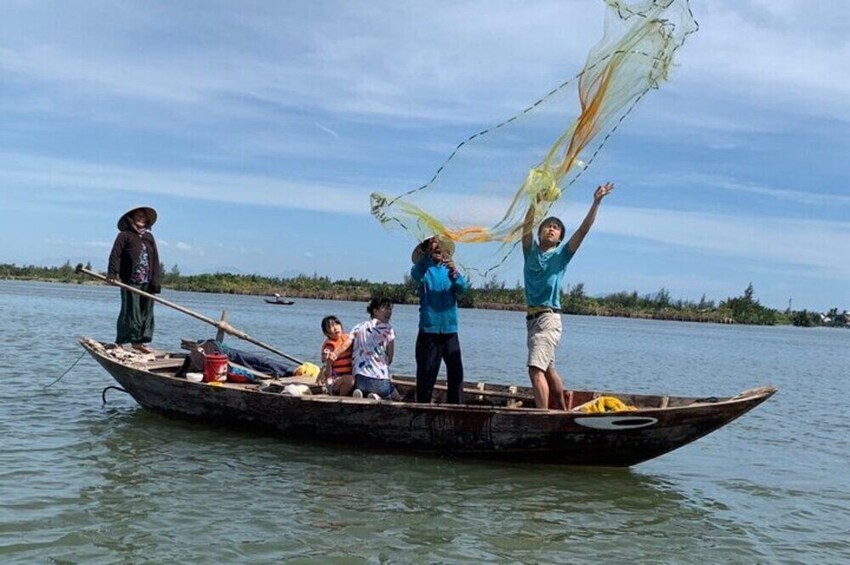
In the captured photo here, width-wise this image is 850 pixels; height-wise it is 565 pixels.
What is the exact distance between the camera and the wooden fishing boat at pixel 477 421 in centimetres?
747

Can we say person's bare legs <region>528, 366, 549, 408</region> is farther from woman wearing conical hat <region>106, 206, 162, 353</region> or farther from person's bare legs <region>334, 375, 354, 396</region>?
woman wearing conical hat <region>106, 206, 162, 353</region>

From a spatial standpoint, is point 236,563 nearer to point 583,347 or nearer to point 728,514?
point 728,514

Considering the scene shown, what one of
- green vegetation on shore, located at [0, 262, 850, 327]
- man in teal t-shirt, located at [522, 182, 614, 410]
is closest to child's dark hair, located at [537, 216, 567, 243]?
man in teal t-shirt, located at [522, 182, 614, 410]

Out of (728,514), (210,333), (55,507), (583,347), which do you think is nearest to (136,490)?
(55,507)

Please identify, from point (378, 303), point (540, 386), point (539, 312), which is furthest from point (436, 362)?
point (539, 312)

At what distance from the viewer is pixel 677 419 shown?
7.38 metres

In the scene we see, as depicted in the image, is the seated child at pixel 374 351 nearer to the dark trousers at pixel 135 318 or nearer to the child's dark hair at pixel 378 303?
the child's dark hair at pixel 378 303

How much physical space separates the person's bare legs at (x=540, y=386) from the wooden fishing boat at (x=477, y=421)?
229 millimetres

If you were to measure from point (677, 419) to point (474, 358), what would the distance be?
1729cm

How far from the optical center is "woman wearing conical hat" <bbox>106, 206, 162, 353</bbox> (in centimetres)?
1064

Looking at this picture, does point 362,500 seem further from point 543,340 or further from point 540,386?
point 543,340

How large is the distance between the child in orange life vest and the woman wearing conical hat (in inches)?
117

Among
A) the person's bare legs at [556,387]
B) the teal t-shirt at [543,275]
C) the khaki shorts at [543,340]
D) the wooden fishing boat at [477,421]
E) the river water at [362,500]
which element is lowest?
the river water at [362,500]

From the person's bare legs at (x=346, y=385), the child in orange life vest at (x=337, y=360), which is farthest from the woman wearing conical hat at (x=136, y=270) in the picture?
the person's bare legs at (x=346, y=385)
